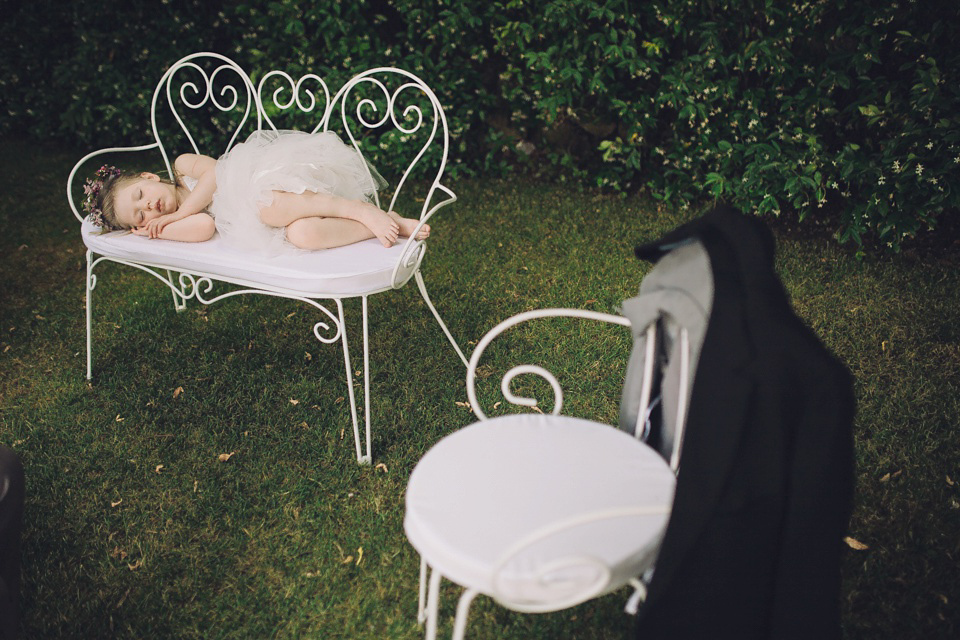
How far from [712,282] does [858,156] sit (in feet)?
8.76

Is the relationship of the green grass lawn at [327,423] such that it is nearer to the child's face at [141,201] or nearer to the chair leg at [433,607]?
the chair leg at [433,607]

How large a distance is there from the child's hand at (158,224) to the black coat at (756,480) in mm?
2088

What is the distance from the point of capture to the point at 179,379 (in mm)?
2916

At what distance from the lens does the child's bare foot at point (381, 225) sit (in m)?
2.53

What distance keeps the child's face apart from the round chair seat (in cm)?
178

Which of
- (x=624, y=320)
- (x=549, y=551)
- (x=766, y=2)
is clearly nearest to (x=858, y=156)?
(x=766, y=2)

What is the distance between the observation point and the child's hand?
2.64 m

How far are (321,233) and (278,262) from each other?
203mm

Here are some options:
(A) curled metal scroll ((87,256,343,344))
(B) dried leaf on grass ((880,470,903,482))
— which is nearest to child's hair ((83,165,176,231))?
(A) curled metal scroll ((87,256,343,344))

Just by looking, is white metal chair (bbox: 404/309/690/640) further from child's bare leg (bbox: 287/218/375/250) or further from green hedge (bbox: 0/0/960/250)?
green hedge (bbox: 0/0/960/250)

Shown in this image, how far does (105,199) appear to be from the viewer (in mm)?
2750

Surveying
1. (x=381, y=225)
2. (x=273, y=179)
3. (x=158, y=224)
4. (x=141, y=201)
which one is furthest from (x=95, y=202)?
(x=381, y=225)

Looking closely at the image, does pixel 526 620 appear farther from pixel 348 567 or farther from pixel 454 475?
pixel 454 475

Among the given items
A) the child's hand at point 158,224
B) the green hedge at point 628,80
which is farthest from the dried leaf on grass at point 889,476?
the child's hand at point 158,224
